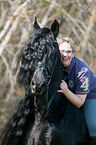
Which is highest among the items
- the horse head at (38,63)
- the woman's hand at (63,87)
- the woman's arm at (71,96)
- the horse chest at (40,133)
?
the horse head at (38,63)

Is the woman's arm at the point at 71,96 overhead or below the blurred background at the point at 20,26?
below

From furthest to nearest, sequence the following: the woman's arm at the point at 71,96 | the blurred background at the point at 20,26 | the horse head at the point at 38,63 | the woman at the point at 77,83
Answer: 1. the blurred background at the point at 20,26
2. the woman at the point at 77,83
3. the woman's arm at the point at 71,96
4. the horse head at the point at 38,63

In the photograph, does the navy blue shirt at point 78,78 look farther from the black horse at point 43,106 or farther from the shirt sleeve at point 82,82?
the black horse at point 43,106

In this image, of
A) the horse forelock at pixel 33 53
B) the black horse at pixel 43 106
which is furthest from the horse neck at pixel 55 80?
the horse forelock at pixel 33 53

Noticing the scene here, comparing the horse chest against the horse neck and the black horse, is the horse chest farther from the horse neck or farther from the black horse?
the horse neck

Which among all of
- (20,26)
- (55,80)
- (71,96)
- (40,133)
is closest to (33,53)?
(55,80)

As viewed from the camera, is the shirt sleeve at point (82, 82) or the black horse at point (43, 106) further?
the shirt sleeve at point (82, 82)

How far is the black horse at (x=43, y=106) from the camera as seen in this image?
6.34ft

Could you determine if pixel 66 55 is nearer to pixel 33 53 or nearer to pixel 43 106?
pixel 33 53

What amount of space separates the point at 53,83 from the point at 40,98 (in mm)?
211

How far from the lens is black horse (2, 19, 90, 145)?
1931 millimetres

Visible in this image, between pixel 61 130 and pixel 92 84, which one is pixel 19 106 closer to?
pixel 61 130

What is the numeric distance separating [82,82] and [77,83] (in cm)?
6

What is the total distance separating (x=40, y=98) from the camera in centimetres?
208
